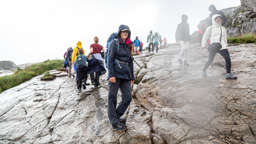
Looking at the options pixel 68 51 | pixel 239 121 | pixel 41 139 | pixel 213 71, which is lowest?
pixel 41 139

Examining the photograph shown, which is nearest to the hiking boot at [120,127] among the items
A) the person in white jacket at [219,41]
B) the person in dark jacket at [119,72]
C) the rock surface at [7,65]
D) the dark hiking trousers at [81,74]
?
the person in dark jacket at [119,72]

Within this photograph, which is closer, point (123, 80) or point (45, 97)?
point (123, 80)

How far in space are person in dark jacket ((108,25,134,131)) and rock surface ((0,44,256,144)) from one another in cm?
52

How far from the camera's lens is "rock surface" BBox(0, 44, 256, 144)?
3.19 m

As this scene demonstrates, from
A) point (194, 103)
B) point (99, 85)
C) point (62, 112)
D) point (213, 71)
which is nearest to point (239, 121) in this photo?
point (194, 103)

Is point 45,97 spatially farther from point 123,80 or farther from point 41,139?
point 123,80

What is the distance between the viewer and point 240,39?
1305cm

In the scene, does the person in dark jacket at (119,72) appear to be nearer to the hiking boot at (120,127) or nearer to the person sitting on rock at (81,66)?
the hiking boot at (120,127)

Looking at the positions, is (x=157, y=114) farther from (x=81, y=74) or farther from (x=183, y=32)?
(x=183, y=32)

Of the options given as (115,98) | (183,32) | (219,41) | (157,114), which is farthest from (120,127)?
(183,32)

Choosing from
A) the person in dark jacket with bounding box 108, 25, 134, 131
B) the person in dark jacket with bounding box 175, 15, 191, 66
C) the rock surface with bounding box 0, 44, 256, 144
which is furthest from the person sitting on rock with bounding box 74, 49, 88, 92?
the person in dark jacket with bounding box 175, 15, 191, 66

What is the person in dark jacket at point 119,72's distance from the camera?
3.38 metres

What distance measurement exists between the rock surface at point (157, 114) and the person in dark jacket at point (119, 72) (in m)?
0.52

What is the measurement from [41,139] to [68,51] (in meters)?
6.63
